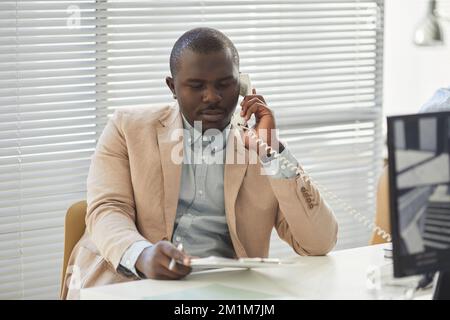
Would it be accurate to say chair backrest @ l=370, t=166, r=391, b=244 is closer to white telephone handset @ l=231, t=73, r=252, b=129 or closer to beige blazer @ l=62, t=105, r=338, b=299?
beige blazer @ l=62, t=105, r=338, b=299

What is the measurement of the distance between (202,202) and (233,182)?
129mm

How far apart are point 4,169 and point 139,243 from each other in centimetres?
116

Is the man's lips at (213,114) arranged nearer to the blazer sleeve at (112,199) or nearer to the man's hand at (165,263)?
the blazer sleeve at (112,199)

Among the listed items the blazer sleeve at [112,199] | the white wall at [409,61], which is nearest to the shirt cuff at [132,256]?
the blazer sleeve at [112,199]

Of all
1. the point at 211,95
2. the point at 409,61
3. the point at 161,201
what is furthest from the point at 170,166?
the point at 409,61

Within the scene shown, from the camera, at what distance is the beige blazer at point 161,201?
2.19 meters

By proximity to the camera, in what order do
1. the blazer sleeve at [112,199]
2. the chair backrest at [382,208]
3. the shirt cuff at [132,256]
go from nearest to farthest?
the shirt cuff at [132,256], the blazer sleeve at [112,199], the chair backrest at [382,208]

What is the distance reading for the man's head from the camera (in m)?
2.22

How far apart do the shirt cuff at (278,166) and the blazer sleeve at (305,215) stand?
15 millimetres

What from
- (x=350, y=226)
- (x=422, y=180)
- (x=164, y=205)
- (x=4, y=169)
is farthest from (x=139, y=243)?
(x=350, y=226)

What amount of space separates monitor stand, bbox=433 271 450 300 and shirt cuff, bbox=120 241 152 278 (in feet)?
2.35

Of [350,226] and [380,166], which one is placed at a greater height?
[380,166]
